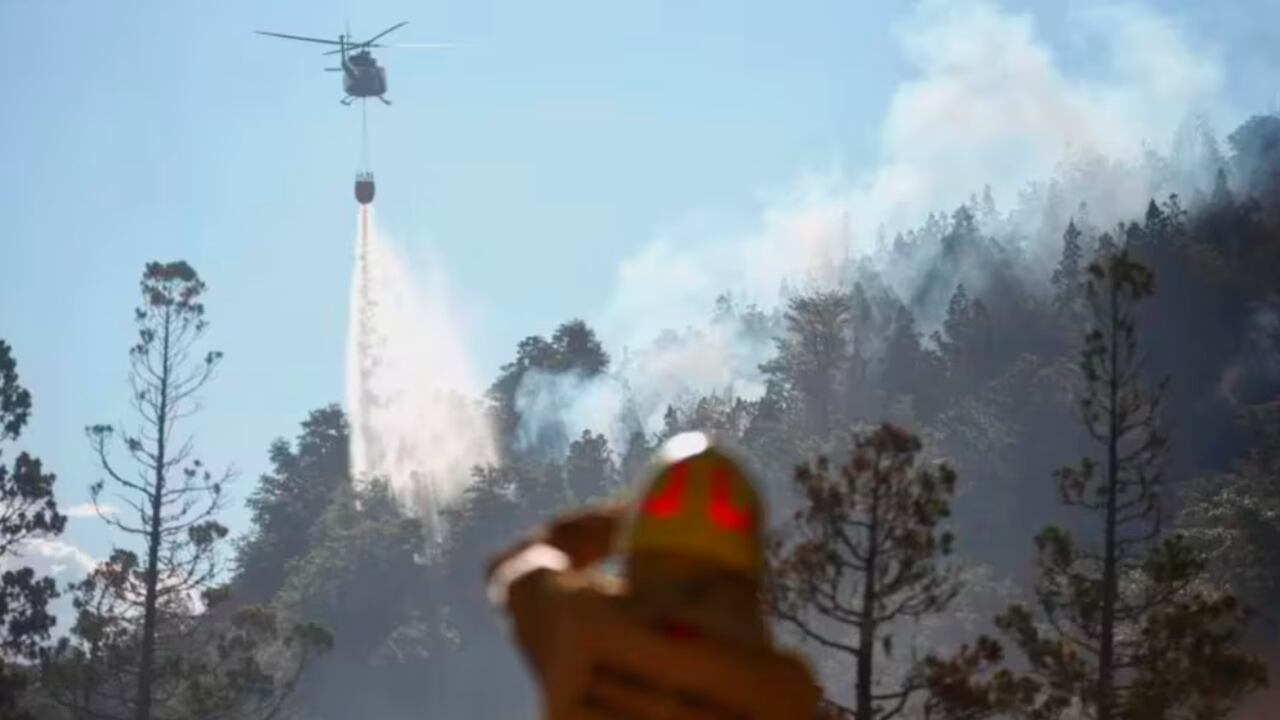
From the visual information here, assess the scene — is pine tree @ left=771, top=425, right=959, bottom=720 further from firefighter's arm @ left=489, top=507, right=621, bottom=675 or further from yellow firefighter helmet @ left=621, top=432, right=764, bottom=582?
yellow firefighter helmet @ left=621, top=432, right=764, bottom=582

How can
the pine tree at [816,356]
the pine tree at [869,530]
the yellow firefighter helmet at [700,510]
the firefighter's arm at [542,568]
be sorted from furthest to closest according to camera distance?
the pine tree at [816,356] → the pine tree at [869,530] → the firefighter's arm at [542,568] → the yellow firefighter helmet at [700,510]

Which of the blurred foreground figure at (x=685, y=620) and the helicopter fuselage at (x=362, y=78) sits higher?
the helicopter fuselage at (x=362, y=78)

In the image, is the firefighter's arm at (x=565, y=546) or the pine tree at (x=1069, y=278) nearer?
the firefighter's arm at (x=565, y=546)

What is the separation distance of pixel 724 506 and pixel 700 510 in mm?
27

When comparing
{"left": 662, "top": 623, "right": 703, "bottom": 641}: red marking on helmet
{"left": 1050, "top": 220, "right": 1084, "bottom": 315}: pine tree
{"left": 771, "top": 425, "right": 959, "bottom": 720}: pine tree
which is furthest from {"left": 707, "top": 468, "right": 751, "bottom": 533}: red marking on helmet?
{"left": 1050, "top": 220, "right": 1084, "bottom": 315}: pine tree

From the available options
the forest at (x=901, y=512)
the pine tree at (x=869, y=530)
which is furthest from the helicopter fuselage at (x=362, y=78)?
the pine tree at (x=869, y=530)

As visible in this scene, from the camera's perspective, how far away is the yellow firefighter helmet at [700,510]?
2090 millimetres

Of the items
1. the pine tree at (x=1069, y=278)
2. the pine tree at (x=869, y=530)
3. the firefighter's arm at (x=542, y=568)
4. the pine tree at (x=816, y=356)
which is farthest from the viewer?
the pine tree at (x=816, y=356)

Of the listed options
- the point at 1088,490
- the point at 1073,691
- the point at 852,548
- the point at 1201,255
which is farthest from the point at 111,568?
the point at 1201,255

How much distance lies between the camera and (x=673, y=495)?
2100mm

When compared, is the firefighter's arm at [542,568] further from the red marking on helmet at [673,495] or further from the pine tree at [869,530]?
the pine tree at [869,530]

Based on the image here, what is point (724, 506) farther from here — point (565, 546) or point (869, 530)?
point (869, 530)

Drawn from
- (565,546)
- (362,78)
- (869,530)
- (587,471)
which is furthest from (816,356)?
(565,546)

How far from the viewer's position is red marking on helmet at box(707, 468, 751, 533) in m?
2.09
